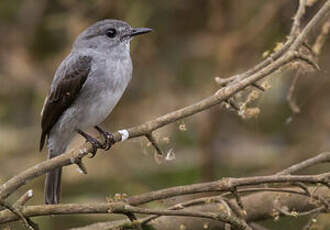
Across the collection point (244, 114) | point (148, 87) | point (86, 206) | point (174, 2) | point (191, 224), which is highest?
point (174, 2)

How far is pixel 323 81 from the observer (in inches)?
228

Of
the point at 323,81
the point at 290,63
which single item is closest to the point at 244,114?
the point at 290,63

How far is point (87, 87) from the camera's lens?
4395mm

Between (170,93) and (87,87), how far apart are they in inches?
78.4

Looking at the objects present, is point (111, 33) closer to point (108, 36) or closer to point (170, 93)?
point (108, 36)

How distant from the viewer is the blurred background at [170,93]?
5855 mm

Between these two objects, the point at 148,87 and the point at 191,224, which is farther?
the point at 148,87

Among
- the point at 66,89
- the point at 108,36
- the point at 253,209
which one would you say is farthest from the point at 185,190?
the point at 108,36

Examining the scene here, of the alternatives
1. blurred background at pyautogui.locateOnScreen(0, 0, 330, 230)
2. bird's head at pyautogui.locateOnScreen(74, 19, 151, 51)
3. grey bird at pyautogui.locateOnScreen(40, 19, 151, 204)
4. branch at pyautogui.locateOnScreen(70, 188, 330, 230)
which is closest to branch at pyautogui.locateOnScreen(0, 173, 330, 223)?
branch at pyautogui.locateOnScreen(70, 188, 330, 230)

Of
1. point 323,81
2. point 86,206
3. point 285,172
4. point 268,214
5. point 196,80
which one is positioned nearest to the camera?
point 86,206

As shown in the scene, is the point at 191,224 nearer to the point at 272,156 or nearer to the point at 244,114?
the point at 244,114

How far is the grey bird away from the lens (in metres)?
4.37

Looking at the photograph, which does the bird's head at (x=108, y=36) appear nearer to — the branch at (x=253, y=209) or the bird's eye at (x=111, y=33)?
the bird's eye at (x=111, y=33)

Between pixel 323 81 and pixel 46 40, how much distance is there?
2.72 meters
